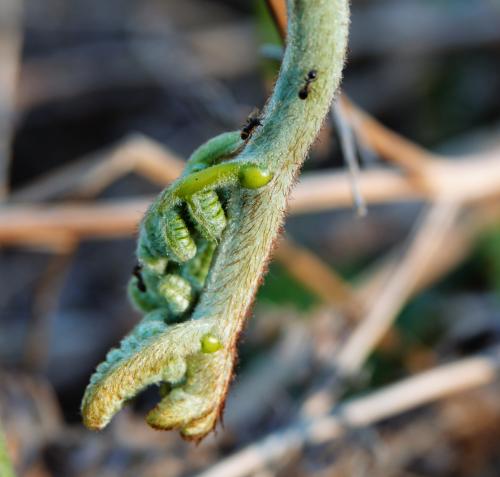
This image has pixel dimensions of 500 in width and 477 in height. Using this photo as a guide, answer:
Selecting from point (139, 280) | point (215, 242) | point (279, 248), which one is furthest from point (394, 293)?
point (215, 242)

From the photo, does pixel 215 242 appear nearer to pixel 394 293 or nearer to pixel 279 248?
pixel 394 293

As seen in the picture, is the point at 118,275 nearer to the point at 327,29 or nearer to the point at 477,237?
the point at 477,237

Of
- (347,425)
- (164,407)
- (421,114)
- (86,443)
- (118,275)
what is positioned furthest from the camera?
(421,114)

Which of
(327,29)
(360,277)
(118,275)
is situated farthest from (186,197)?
(118,275)

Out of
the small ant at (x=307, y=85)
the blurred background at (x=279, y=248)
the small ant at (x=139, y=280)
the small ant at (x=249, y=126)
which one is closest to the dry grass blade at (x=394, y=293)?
the blurred background at (x=279, y=248)

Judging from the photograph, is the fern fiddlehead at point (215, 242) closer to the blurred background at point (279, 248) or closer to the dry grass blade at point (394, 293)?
the blurred background at point (279, 248)
